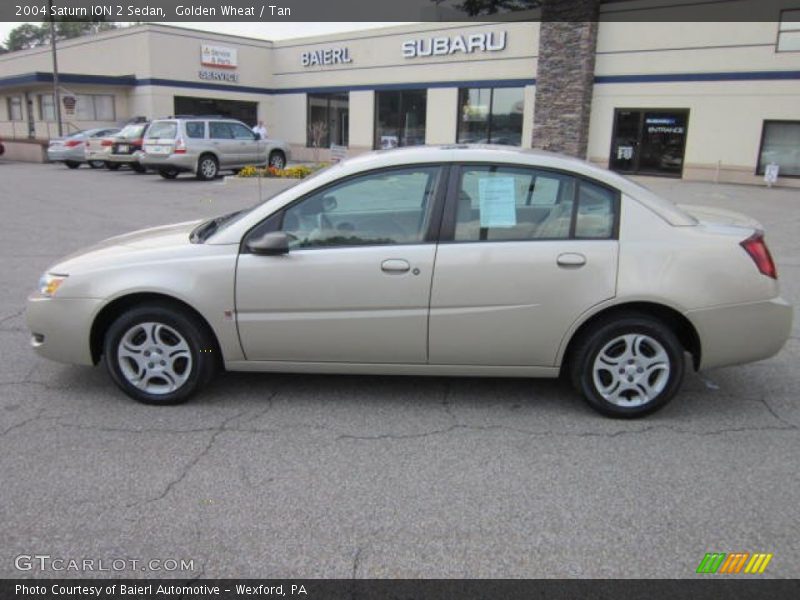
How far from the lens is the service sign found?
103 feet

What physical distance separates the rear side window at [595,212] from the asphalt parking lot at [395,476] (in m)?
1.14

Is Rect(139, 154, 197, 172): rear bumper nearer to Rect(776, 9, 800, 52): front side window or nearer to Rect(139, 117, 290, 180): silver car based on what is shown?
Rect(139, 117, 290, 180): silver car

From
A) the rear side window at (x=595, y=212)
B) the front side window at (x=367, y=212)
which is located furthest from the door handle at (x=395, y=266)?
the rear side window at (x=595, y=212)

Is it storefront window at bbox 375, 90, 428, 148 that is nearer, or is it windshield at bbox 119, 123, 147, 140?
windshield at bbox 119, 123, 147, 140

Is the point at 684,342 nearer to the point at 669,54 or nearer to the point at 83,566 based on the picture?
the point at 83,566

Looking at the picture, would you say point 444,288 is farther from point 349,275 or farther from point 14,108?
point 14,108

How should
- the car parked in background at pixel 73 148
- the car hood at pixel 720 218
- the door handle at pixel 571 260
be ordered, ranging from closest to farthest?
the door handle at pixel 571 260, the car hood at pixel 720 218, the car parked in background at pixel 73 148

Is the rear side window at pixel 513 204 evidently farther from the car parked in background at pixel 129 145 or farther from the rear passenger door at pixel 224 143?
the car parked in background at pixel 129 145

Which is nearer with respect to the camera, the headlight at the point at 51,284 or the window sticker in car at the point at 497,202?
the window sticker in car at the point at 497,202

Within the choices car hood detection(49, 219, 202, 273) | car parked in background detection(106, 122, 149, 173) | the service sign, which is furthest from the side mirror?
the service sign

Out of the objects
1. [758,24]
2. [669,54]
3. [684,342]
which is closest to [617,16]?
[669,54]

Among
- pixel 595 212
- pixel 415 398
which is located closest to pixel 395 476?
pixel 415 398

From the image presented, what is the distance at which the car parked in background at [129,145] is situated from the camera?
2200cm

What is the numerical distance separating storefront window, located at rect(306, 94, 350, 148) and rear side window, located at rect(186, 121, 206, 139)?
12.0 meters
